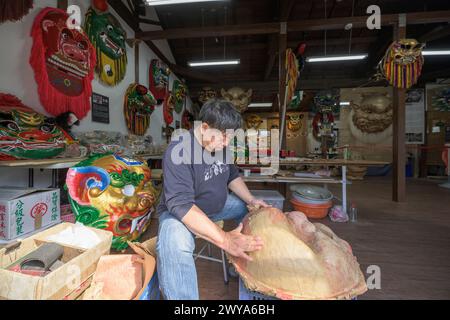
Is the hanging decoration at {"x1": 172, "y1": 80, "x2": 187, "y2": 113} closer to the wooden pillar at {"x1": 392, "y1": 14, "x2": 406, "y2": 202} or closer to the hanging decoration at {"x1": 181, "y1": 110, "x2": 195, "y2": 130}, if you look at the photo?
the hanging decoration at {"x1": 181, "y1": 110, "x2": 195, "y2": 130}

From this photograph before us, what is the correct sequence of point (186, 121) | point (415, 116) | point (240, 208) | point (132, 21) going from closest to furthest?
point (240, 208) < point (132, 21) < point (415, 116) < point (186, 121)

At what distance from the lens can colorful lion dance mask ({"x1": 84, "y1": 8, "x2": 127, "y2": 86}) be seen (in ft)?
10.8

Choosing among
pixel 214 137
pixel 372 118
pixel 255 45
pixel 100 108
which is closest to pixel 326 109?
pixel 372 118

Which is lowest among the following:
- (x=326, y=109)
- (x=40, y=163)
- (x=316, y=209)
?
(x=316, y=209)

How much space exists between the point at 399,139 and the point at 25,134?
5515 millimetres

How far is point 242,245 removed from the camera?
3.32 ft

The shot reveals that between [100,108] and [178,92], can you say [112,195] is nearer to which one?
[100,108]

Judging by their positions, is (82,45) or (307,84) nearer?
(82,45)

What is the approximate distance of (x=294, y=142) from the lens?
42.4 feet

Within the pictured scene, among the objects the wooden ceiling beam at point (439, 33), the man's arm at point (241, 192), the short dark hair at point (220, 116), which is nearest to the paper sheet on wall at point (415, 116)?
the wooden ceiling beam at point (439, 33)

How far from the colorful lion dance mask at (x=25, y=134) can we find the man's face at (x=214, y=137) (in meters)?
1.56

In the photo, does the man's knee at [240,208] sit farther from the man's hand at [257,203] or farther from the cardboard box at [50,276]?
the cardboard box at [50,276]
